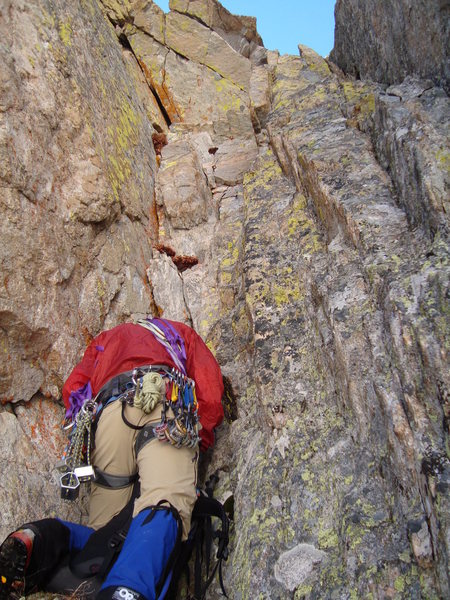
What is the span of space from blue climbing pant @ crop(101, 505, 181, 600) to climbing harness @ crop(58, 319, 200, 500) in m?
0.96

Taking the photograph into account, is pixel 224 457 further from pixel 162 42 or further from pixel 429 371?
pixel 162 42

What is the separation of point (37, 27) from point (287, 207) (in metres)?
5.85

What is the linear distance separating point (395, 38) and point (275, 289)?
5.27 metres

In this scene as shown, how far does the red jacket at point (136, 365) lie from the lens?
20.6ft

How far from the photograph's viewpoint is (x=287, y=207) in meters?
8.84

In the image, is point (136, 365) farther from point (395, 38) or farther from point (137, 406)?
point (395, 38)

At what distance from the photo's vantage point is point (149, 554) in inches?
175

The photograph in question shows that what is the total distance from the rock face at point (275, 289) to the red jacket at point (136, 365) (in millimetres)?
534

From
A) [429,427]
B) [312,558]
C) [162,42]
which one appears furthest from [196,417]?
[162,42]

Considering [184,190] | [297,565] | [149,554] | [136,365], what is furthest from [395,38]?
[149,554]

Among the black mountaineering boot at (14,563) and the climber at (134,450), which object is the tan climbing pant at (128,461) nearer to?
the climber at (134,450)

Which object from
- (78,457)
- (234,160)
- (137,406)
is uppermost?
(234,160)

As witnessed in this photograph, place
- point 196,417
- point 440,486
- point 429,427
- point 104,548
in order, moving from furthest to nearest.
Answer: point 196,417 → point 104,548 → point 429,427 → point 440,486

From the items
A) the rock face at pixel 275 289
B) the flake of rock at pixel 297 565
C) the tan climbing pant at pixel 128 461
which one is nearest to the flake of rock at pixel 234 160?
the rock face at pixel 275 289
